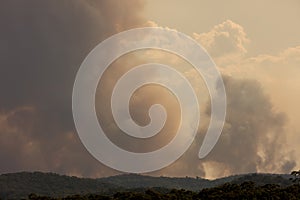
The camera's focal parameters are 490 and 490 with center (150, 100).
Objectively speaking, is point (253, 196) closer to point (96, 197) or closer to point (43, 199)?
point (96, 197)

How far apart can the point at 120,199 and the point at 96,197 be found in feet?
26.1

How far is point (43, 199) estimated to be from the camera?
102m

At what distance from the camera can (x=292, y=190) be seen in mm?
108500

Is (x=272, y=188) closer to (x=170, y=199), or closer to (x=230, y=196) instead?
(x=230, y=196)

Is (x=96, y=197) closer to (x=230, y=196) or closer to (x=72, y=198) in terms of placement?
(x=72, y=198)

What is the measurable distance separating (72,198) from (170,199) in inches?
824

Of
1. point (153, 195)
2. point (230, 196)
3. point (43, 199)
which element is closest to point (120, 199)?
point (153, 195)

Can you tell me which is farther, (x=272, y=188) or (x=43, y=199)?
(x=272, y=188)

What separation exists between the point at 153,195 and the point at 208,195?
13.2 metres

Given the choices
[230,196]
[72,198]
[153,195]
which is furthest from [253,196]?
[72,198]

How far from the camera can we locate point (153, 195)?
104688 mm

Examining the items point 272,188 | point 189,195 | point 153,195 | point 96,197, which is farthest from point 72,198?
point 272,188

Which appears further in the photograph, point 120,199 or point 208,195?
point 208,195

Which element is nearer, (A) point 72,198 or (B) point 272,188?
(A) point 72,198
